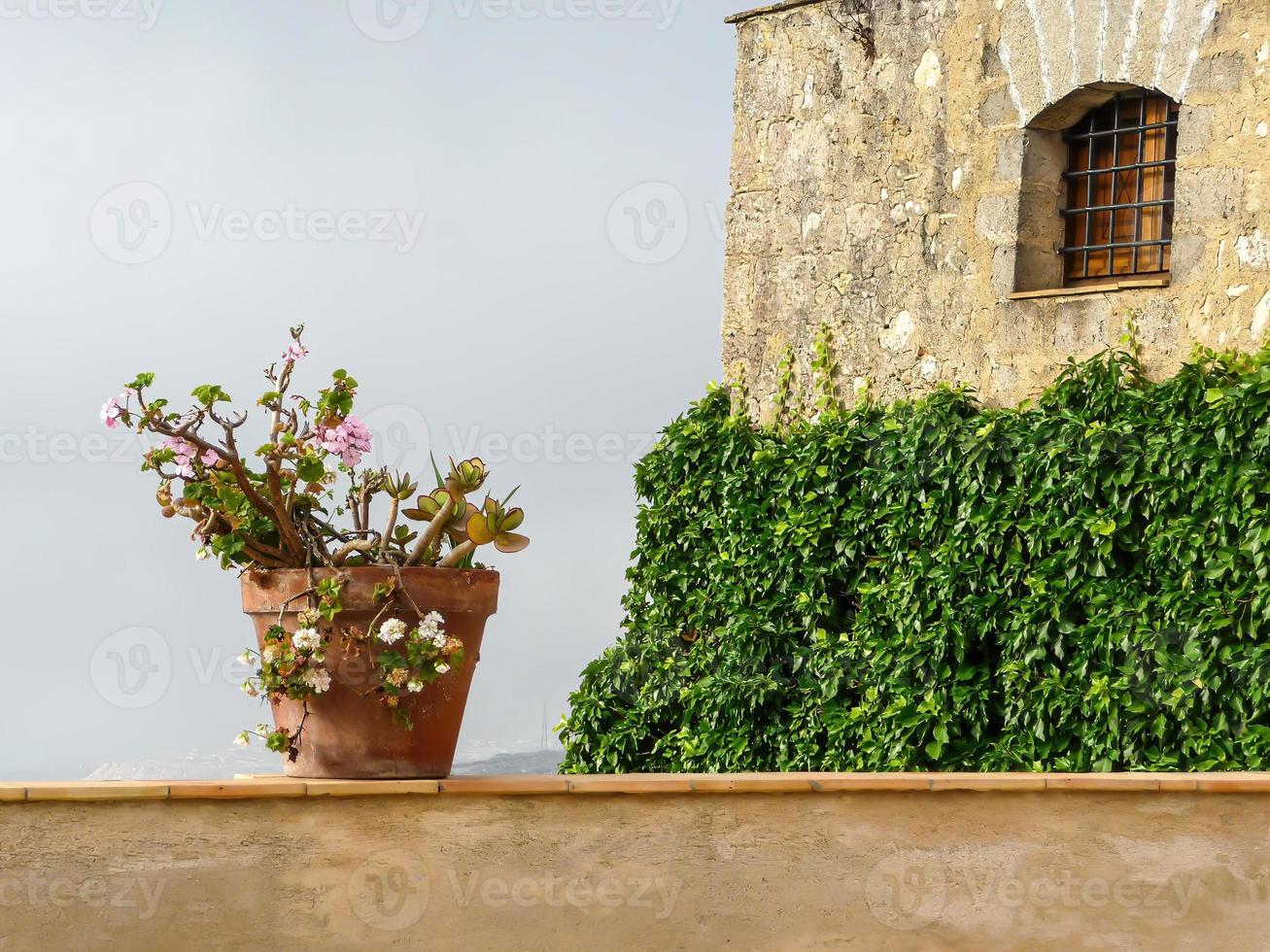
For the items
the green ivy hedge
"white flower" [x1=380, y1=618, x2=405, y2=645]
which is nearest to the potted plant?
"white flower" [x1=380, y1=618, x2=405, y2=645]

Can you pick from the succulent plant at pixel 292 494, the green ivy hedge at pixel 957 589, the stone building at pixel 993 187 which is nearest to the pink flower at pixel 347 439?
the succulent plant at pixel 292 494

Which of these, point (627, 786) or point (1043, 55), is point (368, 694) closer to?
point (627, 786)

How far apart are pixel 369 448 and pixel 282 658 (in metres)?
0.82

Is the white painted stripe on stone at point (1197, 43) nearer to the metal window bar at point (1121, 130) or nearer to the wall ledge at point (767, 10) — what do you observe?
the metal window bar at point (1121, 130)

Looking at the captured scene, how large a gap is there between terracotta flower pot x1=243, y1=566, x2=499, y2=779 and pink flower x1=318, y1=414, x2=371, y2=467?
449 mm

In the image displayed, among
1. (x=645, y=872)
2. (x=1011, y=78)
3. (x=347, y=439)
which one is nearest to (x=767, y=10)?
(x=1011, y=78)

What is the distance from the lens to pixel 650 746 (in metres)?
8.63

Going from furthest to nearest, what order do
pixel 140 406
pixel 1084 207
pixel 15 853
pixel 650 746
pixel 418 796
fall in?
pixel 650 746 < pixel 1084 207 < pixel 140 406 < pixel 418 796 < pixel 15 853

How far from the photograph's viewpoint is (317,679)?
4.45 metres

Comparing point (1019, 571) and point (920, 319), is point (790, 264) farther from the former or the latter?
point (1019, 571)

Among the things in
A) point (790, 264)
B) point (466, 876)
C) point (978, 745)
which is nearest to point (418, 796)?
point (466, 876)

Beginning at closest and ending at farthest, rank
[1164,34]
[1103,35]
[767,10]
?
1. [1164,34]
2. [1103,35]
3. [767,10]

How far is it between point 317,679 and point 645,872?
114 cm

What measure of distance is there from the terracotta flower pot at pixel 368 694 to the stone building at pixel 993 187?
4121 mm
